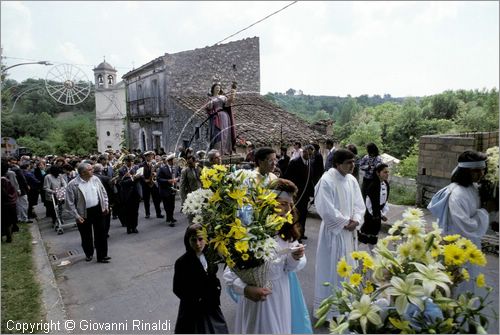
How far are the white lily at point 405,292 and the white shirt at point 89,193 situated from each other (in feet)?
17.6

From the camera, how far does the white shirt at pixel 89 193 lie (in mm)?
5848

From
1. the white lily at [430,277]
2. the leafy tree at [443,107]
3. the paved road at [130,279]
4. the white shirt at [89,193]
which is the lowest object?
the paved road at [130,279]

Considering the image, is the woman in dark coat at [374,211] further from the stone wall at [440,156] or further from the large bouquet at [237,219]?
the stone wall at [440,156]

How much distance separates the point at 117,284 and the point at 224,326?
3.21m

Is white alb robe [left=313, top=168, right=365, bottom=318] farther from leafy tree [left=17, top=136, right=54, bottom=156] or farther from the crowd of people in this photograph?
leafy tree [left=17, top=136, right=54, bottom=156]

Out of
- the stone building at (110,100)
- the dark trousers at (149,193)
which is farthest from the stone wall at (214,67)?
the dark trousers at (149,193)

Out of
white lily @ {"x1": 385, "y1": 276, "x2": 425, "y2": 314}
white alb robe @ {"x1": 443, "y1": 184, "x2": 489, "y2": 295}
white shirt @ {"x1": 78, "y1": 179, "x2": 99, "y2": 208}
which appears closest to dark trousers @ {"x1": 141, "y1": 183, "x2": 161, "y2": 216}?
white shirt @ {"x1": 78, "y1": 179, "x2": 99, "y2": 208}

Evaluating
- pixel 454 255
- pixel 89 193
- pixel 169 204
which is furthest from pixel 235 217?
pixel 169 204

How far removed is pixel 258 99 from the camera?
23.9 feet

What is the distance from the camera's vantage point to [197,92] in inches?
249

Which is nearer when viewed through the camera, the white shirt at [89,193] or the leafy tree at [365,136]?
the white shirt at [89,193]

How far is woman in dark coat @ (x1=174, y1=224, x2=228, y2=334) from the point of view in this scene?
8.64ft

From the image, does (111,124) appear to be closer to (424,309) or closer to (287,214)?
(287,214)

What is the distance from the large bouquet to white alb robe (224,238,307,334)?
0.22 meters
